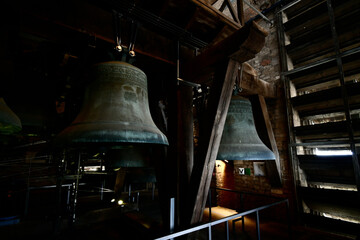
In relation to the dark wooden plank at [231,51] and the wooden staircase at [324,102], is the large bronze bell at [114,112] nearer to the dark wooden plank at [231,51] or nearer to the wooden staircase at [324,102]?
the dark wooden plank at [231,51]

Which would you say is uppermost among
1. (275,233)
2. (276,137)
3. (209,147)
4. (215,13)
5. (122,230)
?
(215,13)

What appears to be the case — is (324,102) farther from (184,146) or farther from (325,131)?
(184,146)

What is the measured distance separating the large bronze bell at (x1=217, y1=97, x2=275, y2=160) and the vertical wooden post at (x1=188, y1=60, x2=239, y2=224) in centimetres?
31

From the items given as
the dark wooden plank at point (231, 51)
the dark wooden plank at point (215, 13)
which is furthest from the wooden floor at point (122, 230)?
the dark wooden plank at point (215, 13)

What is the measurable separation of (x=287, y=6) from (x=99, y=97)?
532 centimetres

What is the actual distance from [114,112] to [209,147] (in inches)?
35.6

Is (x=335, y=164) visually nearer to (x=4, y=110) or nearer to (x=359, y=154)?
(x=359, y=154)

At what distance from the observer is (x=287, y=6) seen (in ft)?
15.0

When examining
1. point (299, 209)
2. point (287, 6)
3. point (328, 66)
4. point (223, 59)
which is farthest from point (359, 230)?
point (287, 6)

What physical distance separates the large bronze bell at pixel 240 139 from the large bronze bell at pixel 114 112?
940 mm

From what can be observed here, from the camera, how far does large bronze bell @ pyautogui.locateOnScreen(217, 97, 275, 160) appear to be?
1964 mm

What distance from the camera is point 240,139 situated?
2129 mm

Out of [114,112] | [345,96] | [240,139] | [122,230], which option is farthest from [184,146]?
[345,96]

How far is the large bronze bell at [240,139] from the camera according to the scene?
6.44ft
